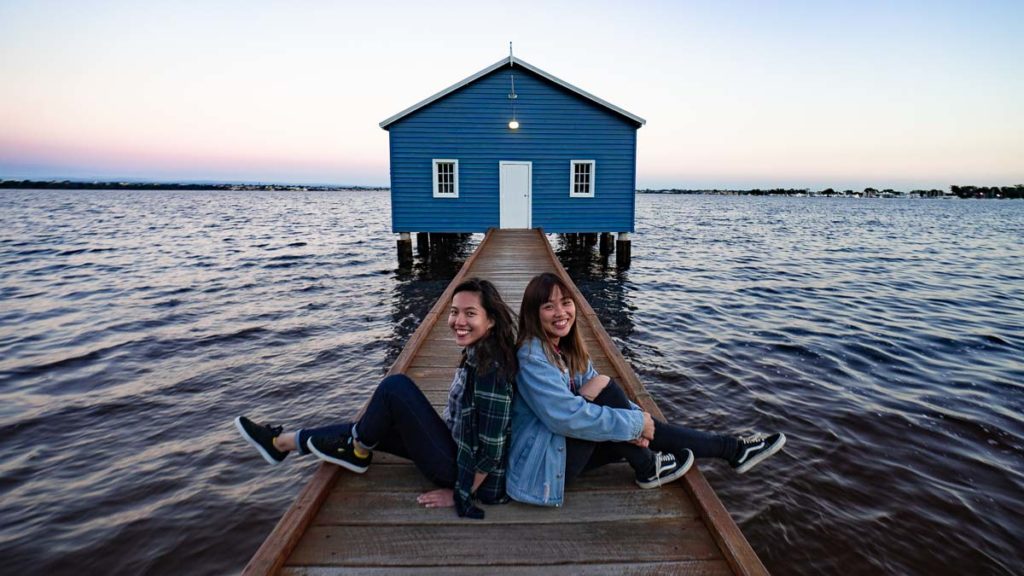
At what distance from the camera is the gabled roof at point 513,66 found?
16.0 meters

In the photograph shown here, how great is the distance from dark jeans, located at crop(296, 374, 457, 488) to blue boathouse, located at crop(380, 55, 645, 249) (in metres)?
14.3

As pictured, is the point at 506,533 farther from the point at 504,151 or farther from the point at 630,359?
the point at 504,151

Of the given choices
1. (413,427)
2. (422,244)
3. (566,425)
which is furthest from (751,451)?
(422,244)

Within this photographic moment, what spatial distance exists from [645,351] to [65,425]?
8.57 metres

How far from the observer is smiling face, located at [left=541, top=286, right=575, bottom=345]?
3043 mm

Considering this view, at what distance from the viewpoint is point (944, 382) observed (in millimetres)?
7844

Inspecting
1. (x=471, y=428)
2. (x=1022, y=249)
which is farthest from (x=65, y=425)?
(x=1022, y=249)

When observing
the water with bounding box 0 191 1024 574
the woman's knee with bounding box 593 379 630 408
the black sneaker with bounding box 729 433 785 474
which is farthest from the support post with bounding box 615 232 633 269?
the woman's knee with bounding box 593 379 630 408

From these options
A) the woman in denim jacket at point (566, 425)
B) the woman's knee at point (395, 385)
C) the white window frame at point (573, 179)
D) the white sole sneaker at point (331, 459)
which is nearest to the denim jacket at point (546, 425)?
the woman in denim jacket at point (566, 425)

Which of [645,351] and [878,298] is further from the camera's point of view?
[878,298]

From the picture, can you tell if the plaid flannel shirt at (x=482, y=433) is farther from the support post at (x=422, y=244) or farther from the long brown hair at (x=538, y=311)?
the support post at (x=422, y=244)

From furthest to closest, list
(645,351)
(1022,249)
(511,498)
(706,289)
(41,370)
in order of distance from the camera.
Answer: (1022,249) → (706,289) → (645,351) → (41,370) → (511,498)

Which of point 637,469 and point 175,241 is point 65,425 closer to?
point 637,469

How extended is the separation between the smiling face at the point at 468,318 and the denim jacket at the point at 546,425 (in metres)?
0.27
